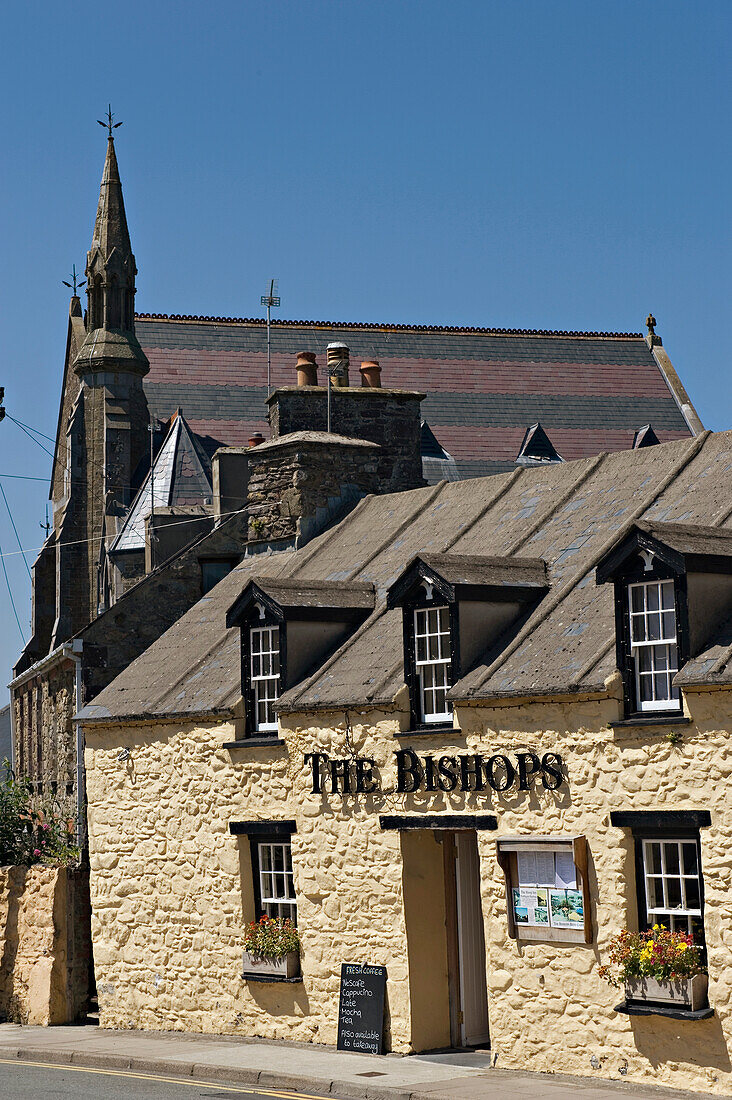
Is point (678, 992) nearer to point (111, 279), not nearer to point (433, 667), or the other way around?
point (433, 667)

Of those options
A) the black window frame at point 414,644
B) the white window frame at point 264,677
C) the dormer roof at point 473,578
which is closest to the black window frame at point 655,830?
the black window frame at point 414,644

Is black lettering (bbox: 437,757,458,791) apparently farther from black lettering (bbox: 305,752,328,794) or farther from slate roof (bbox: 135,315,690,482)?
slate roof (bbox: 135,315,690,482)

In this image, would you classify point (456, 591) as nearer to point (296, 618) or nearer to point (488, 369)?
point (296, 618)

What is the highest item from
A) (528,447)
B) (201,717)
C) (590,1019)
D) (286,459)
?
(528,447)

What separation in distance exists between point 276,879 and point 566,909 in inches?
194

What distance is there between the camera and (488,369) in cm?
5716

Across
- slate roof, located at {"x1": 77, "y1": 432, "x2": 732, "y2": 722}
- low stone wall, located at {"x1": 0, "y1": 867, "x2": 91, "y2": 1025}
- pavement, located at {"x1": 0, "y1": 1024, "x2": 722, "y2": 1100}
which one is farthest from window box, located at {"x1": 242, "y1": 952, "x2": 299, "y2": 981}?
low stone wall, located at {"x1": 0, "y1": 867, "x2": 91, "y2": 1025}

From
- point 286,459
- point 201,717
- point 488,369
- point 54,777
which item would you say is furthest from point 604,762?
point 488,369

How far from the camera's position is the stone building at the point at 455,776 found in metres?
14.6

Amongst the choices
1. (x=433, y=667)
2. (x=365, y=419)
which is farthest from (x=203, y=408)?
(x=433, y=667)

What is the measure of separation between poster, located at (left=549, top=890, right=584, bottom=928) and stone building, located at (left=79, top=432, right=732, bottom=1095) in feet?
0.11

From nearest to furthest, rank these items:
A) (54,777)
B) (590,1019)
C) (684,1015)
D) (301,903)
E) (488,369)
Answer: (684,1015)
(590,1019)
(301,903)
(54,777)
(488,369)

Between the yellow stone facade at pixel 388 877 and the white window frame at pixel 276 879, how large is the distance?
0.80 ft

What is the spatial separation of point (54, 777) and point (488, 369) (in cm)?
3085
